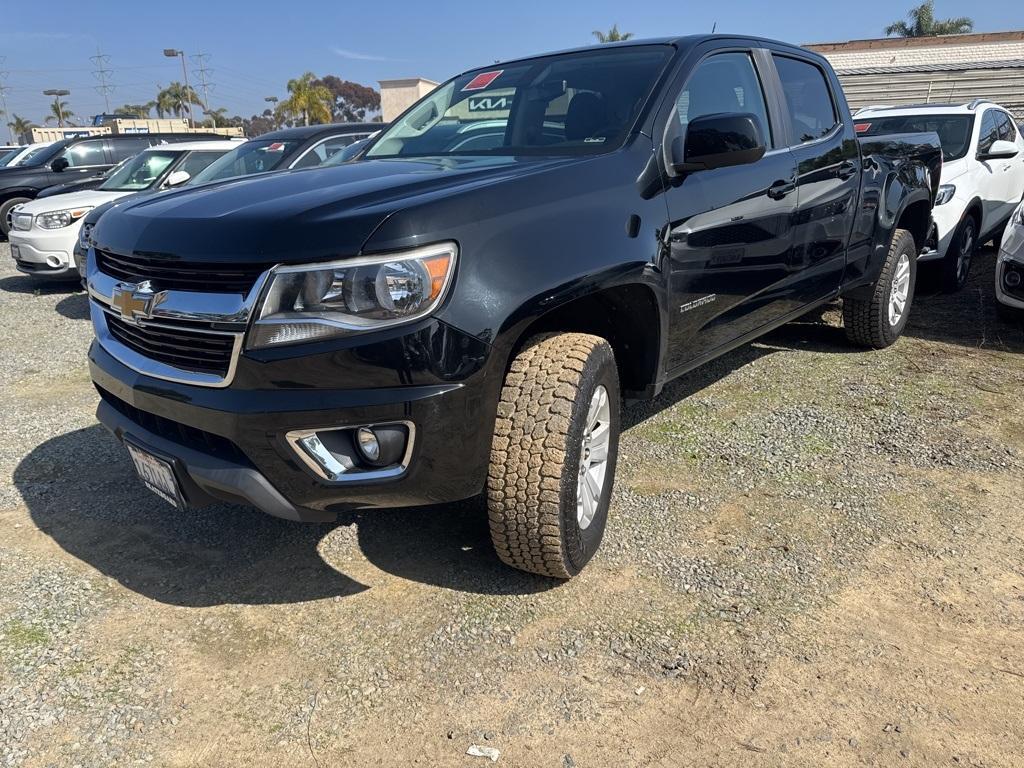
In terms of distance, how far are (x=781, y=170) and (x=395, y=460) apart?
2.41 m

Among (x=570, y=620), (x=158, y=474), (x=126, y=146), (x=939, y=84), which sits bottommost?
(x=570, y=620)

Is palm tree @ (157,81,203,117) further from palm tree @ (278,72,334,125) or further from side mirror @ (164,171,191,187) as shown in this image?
side mirror @ (164,171,191,187)

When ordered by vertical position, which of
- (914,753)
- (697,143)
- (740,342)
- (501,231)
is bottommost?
(914,753)

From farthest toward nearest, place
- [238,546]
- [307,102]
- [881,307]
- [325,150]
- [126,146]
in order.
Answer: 1. [307,102]
2. [126,146]
3. [325,150]
4. [881,307]
5. [238,546]

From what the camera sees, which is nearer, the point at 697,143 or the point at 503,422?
the point at 503,422

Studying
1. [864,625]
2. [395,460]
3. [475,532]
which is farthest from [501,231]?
[864,625]

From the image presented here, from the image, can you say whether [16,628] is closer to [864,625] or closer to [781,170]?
[864,625]

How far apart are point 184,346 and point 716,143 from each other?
1938mm

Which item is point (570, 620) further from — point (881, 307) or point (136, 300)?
point (881, 307)

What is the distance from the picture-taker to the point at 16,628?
100 inches

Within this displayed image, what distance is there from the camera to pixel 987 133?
24.2 ft

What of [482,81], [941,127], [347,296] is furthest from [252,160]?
[941,127]

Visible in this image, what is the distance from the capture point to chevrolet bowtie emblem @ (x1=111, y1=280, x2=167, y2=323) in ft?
7.64

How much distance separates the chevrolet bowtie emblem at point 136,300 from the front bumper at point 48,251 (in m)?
6.38
